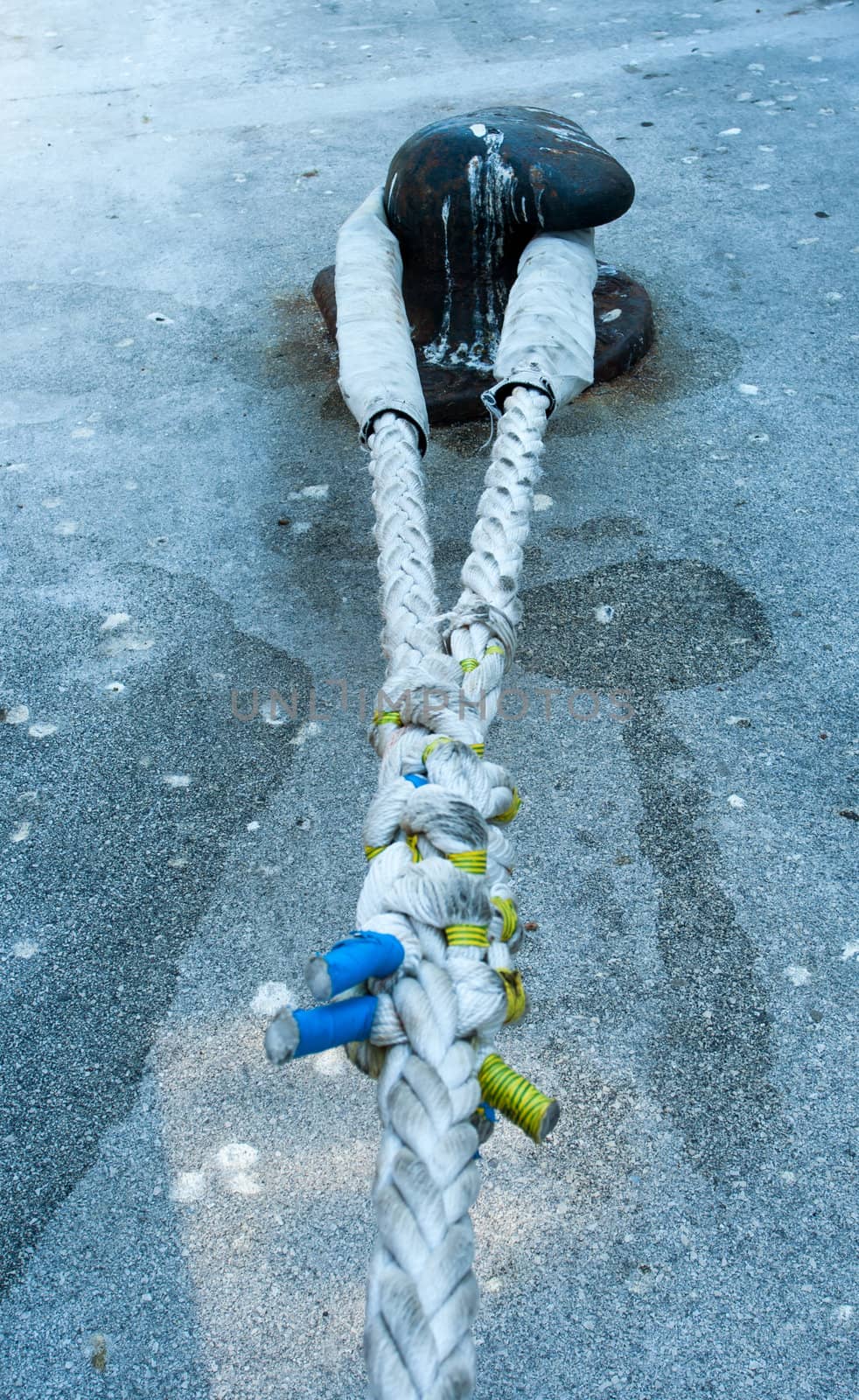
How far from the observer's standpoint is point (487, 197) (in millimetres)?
2504

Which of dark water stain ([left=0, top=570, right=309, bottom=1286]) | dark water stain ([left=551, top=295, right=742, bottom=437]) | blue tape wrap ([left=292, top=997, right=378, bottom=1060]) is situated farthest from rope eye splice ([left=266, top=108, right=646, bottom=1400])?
dark water stain ([left=0, top=570, right=309, bottom=1286])

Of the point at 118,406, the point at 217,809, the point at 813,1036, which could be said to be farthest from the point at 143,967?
the point at 118,406

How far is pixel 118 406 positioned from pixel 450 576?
115cm

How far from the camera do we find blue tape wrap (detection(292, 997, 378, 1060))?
0.86 meters

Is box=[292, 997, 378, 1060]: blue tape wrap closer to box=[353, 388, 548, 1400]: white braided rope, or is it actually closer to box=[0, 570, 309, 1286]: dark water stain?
box=[353, 388, 548, 1400]: white braided rope

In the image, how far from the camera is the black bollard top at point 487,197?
2.47 m

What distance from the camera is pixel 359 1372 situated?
1.21m

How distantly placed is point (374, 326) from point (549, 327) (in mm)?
338

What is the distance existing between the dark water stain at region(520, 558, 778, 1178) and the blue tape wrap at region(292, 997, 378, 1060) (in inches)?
24.5

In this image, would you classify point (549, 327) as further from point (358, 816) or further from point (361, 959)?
point (361, 959)

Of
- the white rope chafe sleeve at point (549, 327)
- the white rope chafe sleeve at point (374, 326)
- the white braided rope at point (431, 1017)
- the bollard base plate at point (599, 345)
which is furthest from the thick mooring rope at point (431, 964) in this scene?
the bollard base plate at point (599, 345)

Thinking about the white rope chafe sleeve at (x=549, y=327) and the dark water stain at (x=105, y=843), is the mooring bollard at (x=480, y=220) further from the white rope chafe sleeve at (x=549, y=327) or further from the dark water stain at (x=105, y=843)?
the dark water stain at (x=105, y=843)

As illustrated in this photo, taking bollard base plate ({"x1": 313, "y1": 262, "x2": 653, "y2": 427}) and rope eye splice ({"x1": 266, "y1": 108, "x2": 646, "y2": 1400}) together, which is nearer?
rope eye splice ({"x1": 266, "y1": 108, "x2": 646, "y2": 1400})

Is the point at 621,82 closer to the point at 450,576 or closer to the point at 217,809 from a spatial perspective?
the point at 450,576
